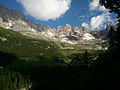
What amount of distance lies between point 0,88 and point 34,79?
1478 inches

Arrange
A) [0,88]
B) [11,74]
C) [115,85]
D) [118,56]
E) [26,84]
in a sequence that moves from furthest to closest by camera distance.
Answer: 1. [11,74]
2. [26,84]
3. [0,88]
4. [118,56]
5. [115,85]

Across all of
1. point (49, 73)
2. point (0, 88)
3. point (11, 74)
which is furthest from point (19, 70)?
point (0, 88)

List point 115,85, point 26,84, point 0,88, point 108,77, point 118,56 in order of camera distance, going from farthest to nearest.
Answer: point 26,84
point 0,88
point 118,56
point 108,77
point 115,85

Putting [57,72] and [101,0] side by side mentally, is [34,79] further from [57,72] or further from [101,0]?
[101,0]

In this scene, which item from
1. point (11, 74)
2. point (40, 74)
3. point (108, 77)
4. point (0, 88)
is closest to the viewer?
point (108, 77)

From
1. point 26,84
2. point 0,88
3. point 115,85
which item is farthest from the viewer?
point 26,84

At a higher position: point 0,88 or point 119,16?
point 119,16

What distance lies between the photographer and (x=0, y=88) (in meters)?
154

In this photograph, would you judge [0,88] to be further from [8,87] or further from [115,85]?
[115,85]

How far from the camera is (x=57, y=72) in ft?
648

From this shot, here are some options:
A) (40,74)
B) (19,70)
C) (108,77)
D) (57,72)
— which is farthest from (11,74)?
(108,77)

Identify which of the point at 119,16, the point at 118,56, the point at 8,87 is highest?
the point at 119,16

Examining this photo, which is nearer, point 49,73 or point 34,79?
point 34,79

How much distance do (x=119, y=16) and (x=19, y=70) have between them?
157793mm
